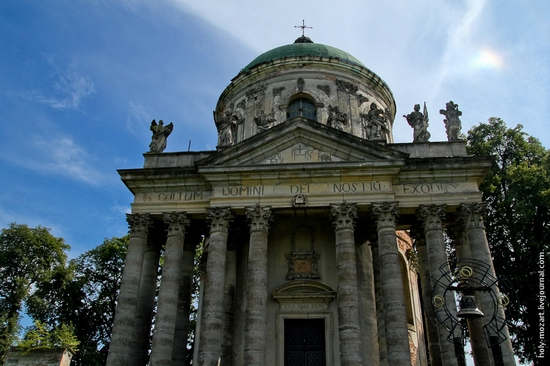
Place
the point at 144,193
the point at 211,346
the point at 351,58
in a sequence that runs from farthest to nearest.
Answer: the point at 351,58, the point at 144,193, the point at 211,346

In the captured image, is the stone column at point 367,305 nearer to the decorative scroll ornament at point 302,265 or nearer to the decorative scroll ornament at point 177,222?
the decorative scroll ornament at point 302,265

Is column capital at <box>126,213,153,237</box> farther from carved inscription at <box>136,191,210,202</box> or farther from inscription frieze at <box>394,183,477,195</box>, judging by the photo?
inscription frieze at <box>394,183,477,195</box>

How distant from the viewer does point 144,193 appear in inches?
761

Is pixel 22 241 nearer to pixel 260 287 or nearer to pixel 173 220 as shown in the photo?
pixel 173 220

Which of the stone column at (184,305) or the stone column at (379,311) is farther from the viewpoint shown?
the stone column at (184,305)

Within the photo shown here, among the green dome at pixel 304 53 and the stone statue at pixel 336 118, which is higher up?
the green dome at pixel 304 53

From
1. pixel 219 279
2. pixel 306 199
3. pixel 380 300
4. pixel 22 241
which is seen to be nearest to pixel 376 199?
pixel 306 199

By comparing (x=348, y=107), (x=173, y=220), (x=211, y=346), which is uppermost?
(x=348, y=107)

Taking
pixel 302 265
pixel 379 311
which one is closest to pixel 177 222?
pixel 302 265

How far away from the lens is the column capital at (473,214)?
1738cm

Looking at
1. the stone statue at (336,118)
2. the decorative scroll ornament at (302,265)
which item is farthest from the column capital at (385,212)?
the stone statue at (336,118)

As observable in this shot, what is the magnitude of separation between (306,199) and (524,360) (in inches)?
551

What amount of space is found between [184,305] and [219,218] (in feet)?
13.2

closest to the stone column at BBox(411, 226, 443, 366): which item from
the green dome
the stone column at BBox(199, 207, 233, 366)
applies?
the stone column at BBox(199, 207, 233, 366)
